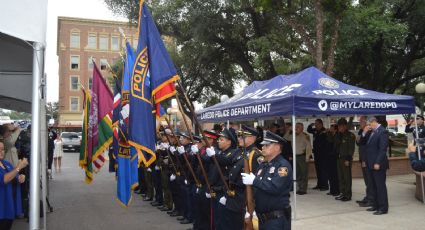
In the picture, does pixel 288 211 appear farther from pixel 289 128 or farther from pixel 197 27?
pixel 197 27

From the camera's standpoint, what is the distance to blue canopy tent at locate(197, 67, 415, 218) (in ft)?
25.2

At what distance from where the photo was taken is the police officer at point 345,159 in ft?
31.0

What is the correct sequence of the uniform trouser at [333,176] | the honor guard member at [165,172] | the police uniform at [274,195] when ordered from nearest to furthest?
the police uniform at [274,195], the honor guard member at [165,172], the uniform trouser at [333,176]

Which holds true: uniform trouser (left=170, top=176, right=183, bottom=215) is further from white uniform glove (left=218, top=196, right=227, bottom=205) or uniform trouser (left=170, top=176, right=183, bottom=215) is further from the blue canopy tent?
white uniform glove (left=218, top=196, right=227, bottom=205)

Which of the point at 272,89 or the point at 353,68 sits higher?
the point at 353,68

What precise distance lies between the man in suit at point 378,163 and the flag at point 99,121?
5.21 metres

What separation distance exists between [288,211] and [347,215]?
382 centimetres

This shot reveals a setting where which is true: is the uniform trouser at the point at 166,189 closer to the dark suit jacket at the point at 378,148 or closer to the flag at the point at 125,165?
the flag at the point at 125,165

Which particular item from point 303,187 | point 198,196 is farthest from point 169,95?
point 303,187

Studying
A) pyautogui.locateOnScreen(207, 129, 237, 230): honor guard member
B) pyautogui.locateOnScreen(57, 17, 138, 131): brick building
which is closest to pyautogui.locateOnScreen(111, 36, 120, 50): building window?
pyautogui.locateOnScreen(57, 17, 138, 131): brick building

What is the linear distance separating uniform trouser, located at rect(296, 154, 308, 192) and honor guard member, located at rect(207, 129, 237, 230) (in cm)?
477

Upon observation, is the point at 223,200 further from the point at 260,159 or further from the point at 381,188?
the point at 381,188

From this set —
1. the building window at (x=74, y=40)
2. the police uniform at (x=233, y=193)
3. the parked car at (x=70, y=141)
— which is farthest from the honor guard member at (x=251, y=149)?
the building window at (x=74, y=40)

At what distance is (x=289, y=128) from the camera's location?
11.5 m
